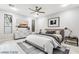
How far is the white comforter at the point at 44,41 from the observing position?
3.97 feet

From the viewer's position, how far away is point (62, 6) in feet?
3.70

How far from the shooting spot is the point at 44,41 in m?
1.25

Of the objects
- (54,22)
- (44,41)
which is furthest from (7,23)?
(54,22)

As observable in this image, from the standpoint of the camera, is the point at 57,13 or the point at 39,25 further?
the point at 39,25

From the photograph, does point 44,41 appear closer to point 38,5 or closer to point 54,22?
point 54,22

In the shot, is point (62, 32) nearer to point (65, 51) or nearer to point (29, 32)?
point (65, 51)

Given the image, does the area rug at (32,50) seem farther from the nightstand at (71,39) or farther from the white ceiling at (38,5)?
the white ceiling at (38,5)

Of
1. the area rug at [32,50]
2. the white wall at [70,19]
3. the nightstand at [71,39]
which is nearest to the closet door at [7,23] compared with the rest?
the area rug at [32,50]

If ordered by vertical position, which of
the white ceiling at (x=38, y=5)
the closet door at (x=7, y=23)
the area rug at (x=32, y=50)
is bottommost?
the area rug at (x=32, y=50)
